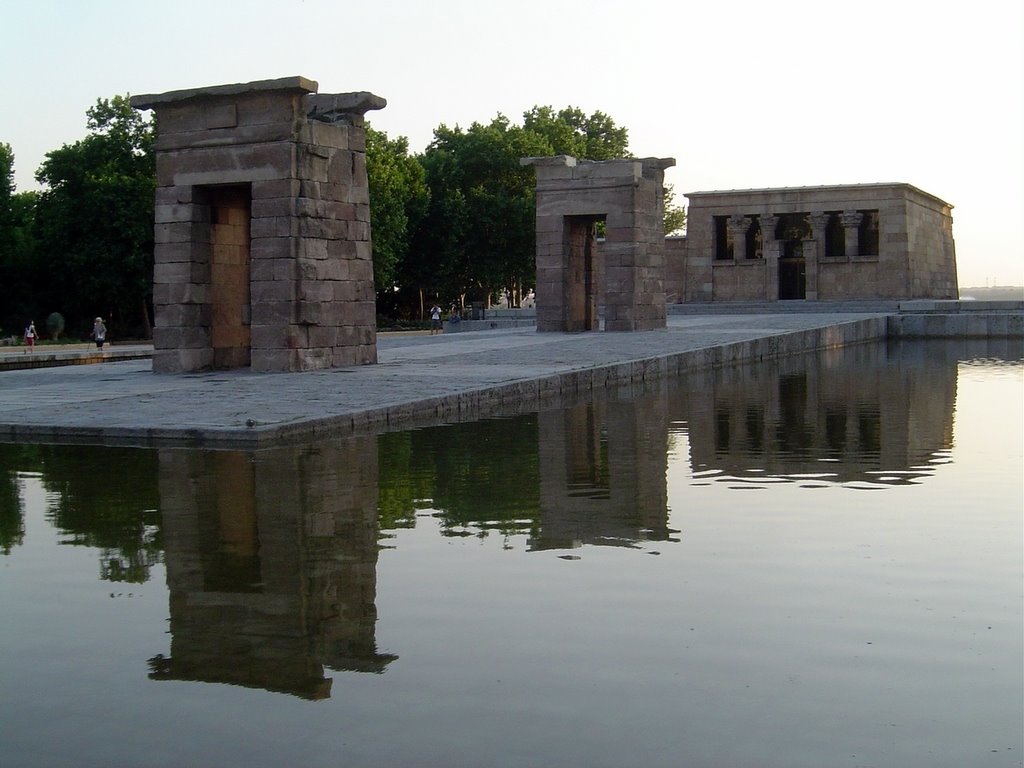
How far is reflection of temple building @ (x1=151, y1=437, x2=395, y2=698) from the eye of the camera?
5.42 metres

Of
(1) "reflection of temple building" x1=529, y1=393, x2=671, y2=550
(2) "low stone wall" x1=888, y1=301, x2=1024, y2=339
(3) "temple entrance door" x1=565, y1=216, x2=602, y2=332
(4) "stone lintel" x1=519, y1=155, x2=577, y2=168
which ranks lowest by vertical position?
(1) "reflection of temple building" x1=529, y1=393, x2=671, y2=550

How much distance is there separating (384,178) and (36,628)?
174 ft

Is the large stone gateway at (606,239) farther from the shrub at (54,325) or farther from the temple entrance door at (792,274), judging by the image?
the shrub at (54,325)

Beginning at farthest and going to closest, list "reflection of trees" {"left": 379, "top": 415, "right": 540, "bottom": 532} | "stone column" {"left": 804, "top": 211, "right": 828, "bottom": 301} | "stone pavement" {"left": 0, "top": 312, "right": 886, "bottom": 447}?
"stone column" {"left": 804, "top": 211, "right": 828, "bottom": 301} < "stone pavement" {"left": 0, "top": 312, "right": 886, "bottom": 447} < "reflection of trees" {"left": 379, "top": 415, "right": 540, "bottom": 532}

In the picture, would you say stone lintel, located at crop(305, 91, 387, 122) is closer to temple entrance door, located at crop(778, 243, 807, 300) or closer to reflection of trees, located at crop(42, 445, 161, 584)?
reflection of trees, located at crop(42, 445, 161, 584)

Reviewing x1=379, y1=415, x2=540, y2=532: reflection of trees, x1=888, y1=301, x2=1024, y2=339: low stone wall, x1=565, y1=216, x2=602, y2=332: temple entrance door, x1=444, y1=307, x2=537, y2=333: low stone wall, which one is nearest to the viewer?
x1=379, y1=415, x2=540, y2=532: reflection of trees

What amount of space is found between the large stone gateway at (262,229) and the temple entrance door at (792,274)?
1440 inches

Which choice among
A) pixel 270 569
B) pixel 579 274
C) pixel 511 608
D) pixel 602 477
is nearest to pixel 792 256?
pixel 579 274

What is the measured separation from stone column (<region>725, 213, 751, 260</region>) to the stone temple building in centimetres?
4

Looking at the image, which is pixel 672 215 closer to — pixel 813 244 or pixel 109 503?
pixel 813 244

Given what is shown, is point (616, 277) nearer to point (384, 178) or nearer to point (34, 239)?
point (384, 178)

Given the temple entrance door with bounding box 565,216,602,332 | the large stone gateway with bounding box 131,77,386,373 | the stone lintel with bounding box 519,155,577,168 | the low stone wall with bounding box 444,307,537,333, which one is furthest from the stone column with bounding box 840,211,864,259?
the large stone gateway with bounding box 131,77,386,373

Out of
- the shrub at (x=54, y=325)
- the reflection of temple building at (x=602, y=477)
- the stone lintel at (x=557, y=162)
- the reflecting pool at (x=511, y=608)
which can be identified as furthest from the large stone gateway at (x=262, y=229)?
the shrub at (x=54, y=325)

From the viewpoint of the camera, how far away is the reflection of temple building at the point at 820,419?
1147 centimetres
